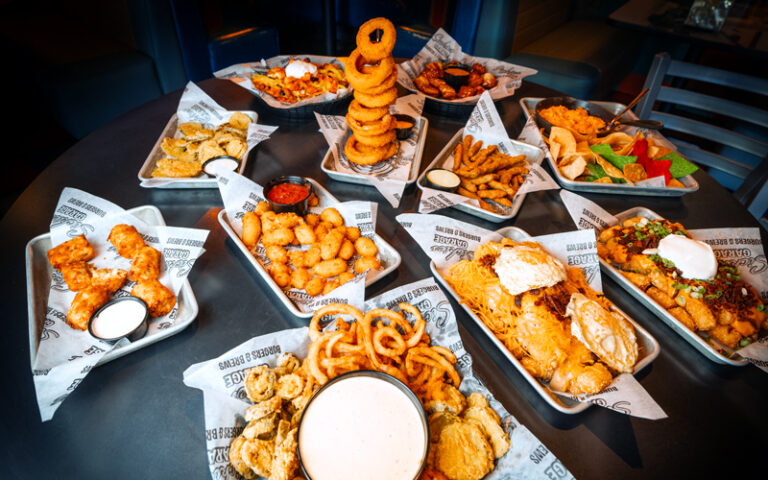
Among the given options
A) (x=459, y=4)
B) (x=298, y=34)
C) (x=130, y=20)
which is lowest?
(x=298, y=34)

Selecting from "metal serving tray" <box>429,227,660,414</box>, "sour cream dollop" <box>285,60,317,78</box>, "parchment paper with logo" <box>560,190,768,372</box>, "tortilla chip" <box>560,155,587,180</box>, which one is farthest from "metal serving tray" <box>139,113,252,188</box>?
"tortilla chip" <box>560,155,587,180</box>

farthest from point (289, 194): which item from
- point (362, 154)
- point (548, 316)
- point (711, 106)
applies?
point (711, 106)

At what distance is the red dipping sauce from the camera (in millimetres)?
2291

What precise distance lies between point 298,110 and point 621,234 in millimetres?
2515

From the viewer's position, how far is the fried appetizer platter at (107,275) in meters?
1.70

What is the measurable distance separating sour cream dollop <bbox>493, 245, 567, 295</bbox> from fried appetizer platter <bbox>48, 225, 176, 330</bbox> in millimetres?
1515

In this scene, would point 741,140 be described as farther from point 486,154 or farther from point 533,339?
point 533,339

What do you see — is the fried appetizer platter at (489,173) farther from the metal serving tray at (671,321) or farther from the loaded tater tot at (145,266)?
the loaded tater tot at (145,266)

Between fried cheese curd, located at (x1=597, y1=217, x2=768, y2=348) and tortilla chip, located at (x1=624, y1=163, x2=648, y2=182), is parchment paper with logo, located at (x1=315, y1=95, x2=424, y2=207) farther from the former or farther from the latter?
tortilla chip, located at (x1=624, y1=163, x2=648, y2=182)

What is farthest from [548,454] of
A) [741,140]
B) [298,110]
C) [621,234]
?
[741,140]

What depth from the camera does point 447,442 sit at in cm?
130

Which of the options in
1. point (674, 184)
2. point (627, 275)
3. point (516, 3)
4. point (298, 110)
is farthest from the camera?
point (516, 3)

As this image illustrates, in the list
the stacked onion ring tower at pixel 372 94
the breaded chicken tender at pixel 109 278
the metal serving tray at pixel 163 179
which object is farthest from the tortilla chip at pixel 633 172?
the breaded chicken tender at pixel 109 278

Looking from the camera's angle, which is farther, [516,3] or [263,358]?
[516,3]
